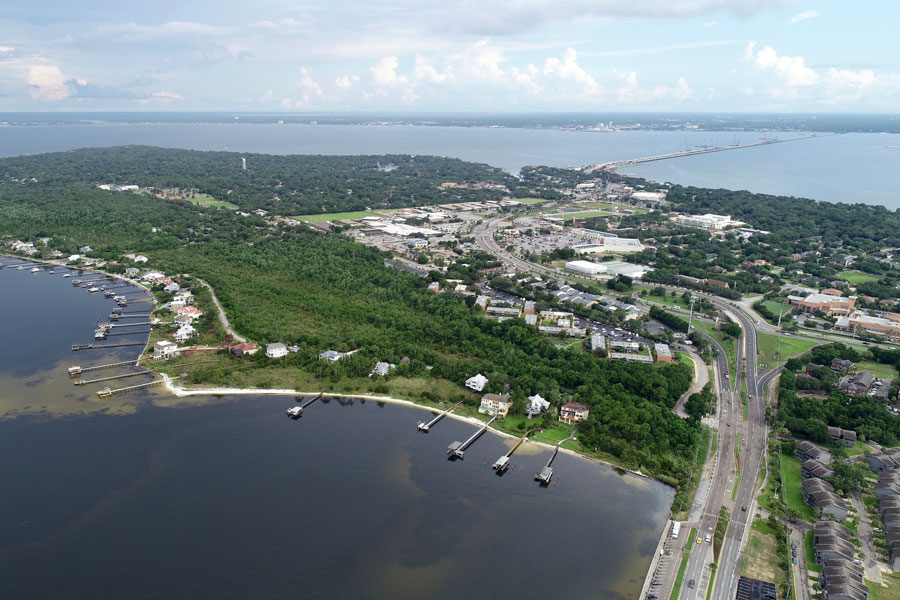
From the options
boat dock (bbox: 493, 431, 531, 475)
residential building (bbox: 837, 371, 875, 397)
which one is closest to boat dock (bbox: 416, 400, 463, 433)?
boat dock (bbox: 493, 431, 531, 475)

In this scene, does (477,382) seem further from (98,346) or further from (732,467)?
(98,346)

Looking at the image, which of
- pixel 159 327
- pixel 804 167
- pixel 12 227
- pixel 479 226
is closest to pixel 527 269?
pixel 479 226

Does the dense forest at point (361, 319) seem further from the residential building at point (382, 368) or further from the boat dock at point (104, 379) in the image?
the boat dock at point (104, 379)

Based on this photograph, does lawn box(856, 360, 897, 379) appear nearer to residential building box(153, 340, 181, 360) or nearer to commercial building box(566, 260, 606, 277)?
commercial building box(566, 260, 606, 277)

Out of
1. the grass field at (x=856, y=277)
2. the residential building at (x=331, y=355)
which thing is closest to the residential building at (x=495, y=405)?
the residential building at (x=331, y=355)

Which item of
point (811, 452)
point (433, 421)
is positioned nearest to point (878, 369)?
point (811, 452)

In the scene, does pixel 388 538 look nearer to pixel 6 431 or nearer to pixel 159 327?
pixel 6 431
